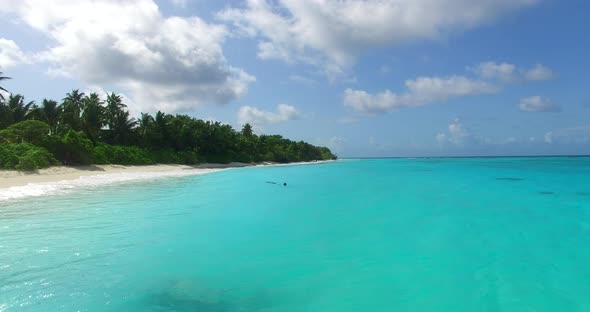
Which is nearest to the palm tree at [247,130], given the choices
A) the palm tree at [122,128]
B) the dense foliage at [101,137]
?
the dense foliage at [101,137]

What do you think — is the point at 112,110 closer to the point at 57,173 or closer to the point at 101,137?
the point at 101,137

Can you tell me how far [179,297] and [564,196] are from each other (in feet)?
77.0

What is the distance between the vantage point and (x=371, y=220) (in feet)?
42.1

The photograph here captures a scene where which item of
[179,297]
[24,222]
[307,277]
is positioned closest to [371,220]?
[307,277]

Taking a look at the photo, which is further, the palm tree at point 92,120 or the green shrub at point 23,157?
the palm tree at point 92,120

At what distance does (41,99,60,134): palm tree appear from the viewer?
143 ft

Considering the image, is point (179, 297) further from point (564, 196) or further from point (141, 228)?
A: point (564, 196)

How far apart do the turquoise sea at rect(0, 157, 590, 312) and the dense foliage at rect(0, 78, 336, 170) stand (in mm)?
22416

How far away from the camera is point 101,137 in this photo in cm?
4856

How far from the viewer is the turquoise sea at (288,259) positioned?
5746mm

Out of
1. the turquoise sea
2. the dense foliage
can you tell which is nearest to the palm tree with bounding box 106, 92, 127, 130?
the dense foliage

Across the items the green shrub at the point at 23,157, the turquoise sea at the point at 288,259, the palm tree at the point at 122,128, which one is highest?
the palm tree at the point at 122,128

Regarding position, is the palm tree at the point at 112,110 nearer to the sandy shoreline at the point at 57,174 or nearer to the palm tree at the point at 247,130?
the sandy shoreline at the point at 57,174

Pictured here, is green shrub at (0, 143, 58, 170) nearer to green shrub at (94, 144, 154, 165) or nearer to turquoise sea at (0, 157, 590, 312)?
green shrub at (94, 144, 154, 165)
